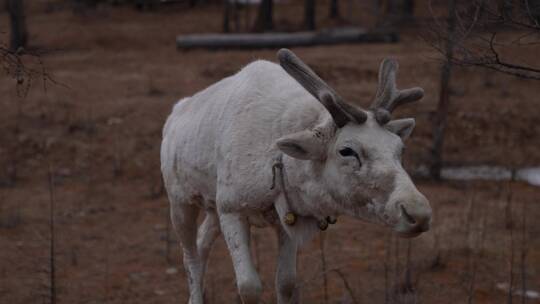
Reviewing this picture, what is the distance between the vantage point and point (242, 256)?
4910mm

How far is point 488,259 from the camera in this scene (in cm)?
833

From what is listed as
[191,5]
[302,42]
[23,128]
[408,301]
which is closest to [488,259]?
[408,301]

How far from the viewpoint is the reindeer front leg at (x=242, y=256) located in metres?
4.86

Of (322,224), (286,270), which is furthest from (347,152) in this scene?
(286,270)

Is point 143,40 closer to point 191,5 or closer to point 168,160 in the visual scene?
point 191,5

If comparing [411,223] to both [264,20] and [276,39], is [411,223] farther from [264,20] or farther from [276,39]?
[264,20]

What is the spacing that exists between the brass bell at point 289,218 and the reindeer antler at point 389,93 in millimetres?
755

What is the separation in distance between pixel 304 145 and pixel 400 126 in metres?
0.57

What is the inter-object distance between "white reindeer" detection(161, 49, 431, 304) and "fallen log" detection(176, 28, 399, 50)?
13.5 metres

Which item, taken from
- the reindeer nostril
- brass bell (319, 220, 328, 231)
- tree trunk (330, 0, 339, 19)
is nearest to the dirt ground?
brass bell (319, 220, 328, 231)

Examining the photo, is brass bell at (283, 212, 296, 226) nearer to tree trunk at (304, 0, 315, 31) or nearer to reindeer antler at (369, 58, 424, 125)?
reindeer antler at (369, 58, 424, 125)

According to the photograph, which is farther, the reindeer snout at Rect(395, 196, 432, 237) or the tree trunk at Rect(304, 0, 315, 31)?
the tree trunk at Rect(304, 0, 315, 31)

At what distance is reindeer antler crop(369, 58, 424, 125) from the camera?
14.4 feet

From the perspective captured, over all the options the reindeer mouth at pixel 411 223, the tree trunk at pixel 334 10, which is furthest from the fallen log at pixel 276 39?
the reindeer mouth at pixel 411 223
